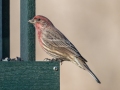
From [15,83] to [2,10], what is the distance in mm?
1601

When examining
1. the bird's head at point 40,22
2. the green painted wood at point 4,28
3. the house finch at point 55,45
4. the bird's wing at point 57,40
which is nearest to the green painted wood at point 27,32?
the bird's head at point 40,22

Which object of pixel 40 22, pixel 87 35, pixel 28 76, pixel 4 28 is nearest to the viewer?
pixel 28 76

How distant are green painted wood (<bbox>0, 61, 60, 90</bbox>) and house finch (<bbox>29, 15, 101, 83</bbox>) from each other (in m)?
1.57

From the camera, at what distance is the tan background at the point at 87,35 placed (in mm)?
14211

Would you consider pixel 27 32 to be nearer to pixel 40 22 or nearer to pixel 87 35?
pixel 40 22

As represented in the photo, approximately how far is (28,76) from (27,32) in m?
0.80

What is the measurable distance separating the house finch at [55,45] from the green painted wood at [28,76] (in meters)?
1.57

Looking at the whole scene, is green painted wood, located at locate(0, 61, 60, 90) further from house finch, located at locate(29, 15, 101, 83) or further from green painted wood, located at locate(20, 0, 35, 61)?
house finch, located at locate(29, 15, 101, 83)

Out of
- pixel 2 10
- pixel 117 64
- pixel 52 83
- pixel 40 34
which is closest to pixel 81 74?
pixel 117 64

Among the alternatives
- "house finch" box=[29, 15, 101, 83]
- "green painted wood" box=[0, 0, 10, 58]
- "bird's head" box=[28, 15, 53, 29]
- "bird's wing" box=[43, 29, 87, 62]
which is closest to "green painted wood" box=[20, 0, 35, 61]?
"bird's head" box=[28, 15, 53, 29]

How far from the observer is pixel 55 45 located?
449 inches

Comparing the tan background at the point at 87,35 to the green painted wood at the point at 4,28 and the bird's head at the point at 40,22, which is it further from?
the green painted wood at the point at 4,28

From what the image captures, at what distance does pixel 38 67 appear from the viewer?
30.9ft

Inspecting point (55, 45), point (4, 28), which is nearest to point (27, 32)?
point (4, 28)
